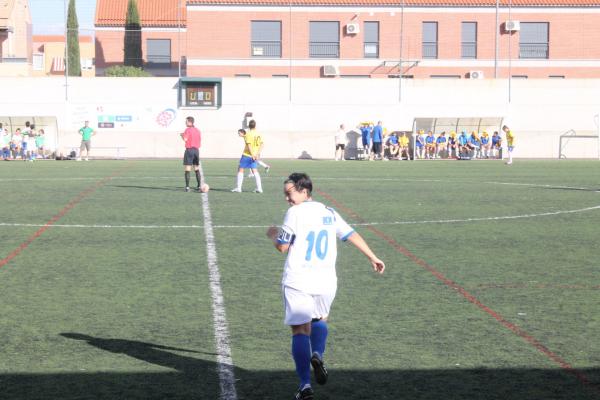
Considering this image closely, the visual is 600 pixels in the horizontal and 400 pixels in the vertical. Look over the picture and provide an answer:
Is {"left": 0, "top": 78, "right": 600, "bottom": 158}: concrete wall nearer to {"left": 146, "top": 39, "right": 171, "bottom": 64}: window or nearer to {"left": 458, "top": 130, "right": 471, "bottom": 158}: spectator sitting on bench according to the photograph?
{"left": 458, "top": 130, "right": 471, "bottom": 158}: spectator sitting on bench

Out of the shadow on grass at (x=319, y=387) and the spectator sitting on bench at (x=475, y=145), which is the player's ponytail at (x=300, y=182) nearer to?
the shadow on grass at (x=319, y=387)

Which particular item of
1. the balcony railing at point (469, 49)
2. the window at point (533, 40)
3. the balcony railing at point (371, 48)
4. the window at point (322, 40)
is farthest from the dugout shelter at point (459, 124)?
the window at point (533, 40)

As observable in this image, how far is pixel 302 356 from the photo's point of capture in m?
6.78

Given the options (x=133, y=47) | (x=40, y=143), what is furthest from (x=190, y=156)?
(x=133, y=47)

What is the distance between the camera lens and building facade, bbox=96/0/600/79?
5894 centimetres

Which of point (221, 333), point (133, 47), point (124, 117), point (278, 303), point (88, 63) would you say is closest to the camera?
point (221, 333)

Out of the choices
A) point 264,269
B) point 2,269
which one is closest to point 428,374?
point 264,269

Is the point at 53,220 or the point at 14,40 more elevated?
the point at 14,40

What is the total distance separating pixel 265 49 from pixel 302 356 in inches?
2094

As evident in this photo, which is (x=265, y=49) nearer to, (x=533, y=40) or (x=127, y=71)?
(x=127, y=71)

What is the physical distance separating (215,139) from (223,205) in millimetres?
26047

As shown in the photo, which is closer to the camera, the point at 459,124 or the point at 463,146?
the point at 463,146

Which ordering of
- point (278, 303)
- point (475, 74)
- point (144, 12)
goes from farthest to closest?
point (144, 12)
point (475, 74)
point (278, 303)

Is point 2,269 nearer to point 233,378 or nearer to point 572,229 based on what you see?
point 233,378
